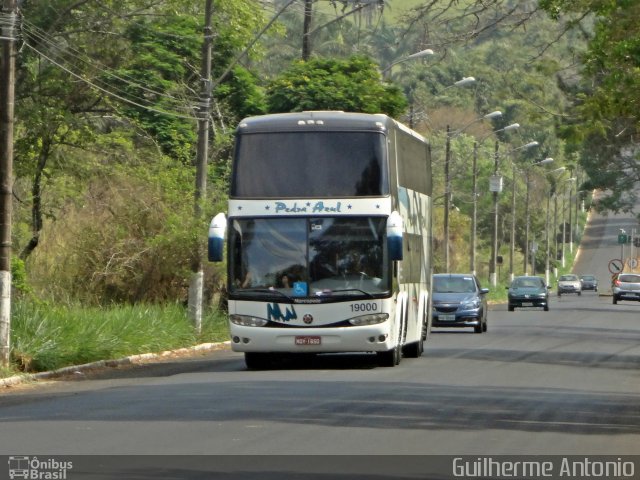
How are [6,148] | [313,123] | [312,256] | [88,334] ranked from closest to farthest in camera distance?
[6,148] < [312,256] < [313,123] < [88,334]

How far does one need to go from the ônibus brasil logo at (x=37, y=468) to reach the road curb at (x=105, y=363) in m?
9.21

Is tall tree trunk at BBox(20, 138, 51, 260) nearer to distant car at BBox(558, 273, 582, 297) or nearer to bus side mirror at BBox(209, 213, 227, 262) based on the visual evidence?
bus side mirror at BBox(209, 213, 227, 262)

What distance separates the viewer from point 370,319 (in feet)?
79.9

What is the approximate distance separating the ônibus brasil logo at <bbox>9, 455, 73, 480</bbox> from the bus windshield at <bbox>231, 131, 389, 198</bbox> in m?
12.2

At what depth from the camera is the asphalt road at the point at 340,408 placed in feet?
45.4

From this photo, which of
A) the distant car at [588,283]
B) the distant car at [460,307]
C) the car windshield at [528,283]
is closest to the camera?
the distant car at [460,307]

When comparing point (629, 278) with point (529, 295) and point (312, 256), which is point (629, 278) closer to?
point (529, 295)

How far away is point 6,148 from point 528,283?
135 feet

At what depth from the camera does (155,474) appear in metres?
11.8

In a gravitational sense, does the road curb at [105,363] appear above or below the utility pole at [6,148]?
below

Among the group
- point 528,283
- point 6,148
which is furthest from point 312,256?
point 528,283

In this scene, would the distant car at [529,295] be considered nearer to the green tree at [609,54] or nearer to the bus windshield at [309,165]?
the green tree at [609,54]

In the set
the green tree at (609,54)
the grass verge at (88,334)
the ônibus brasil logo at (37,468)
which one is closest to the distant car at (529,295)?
the green tree at (609,54)

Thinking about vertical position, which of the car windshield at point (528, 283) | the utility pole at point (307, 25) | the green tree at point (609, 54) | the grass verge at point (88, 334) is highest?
the utility pole at point (307, 25)
